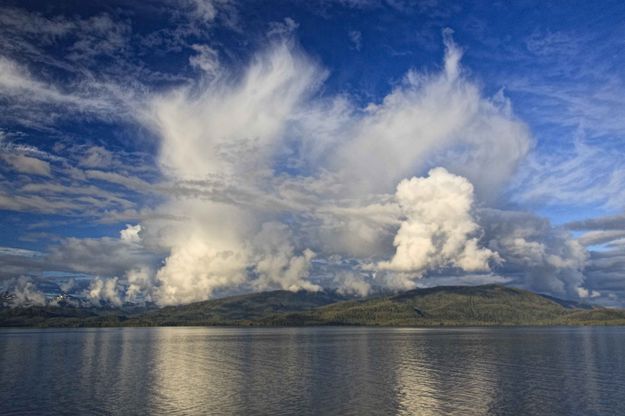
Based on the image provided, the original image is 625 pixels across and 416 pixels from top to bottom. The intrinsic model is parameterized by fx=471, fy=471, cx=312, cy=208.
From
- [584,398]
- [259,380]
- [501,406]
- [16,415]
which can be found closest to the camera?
[16,415]

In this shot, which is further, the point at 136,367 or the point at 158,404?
the point at 136,367

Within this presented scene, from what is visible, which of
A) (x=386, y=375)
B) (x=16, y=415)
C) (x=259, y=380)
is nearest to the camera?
(x=16, y=415)

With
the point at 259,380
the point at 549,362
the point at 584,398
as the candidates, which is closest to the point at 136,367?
the point at 259,380

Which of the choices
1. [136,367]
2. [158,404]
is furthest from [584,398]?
[136,367]

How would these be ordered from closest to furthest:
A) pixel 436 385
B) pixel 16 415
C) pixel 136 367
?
1. pixel 16 415
2. pixel 436 385
3. pixel 136 367

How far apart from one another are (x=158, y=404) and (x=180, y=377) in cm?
3533

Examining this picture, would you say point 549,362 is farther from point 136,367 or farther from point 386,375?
point 136,367

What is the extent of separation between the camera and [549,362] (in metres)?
146

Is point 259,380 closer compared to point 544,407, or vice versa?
point 544,407

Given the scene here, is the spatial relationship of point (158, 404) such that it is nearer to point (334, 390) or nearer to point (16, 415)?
point (16, 415)

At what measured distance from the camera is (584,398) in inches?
3366

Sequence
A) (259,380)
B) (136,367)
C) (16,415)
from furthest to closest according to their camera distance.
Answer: (136,367) < (259,380) < (16,415)

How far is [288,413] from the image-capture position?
74688mm

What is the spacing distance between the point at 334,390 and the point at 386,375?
2751 centimetres
